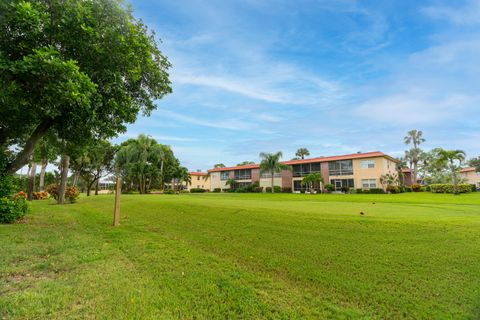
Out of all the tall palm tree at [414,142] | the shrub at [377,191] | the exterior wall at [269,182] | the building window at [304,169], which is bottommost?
the shrub at [377,191]

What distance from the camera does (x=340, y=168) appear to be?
41.6m

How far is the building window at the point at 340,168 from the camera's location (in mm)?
40531

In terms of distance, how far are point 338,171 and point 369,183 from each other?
5275 millimetres

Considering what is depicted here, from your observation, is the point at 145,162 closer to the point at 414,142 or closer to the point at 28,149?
the point at 28,149

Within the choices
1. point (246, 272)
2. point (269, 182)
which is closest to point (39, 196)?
point (246, 272)

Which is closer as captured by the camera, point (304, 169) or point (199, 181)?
point (304, 169)

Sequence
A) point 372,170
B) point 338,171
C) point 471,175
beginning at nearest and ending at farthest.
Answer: point 372,170, point 338,171, point 471,175

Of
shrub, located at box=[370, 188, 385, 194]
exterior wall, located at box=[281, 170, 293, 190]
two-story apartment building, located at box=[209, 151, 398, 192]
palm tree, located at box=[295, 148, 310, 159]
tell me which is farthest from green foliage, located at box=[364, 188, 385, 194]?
palm tree, located at box=[295, 148, 310, 159]

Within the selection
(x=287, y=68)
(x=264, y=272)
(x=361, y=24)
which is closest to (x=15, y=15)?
(x=264, y=272)

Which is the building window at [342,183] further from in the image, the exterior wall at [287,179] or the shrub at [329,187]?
the exterior wall at [287,179]

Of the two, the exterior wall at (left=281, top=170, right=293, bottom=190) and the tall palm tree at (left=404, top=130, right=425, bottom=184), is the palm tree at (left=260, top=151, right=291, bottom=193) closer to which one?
the exterior wall at (left=281, top=170, right=293, bottom=190)

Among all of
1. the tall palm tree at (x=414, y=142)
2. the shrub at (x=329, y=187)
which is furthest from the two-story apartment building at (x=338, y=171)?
the tall palm tree at (x=414, y=142)

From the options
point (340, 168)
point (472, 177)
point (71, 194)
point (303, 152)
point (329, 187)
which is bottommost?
point (71, 194)

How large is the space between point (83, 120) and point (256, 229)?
7224 mm
